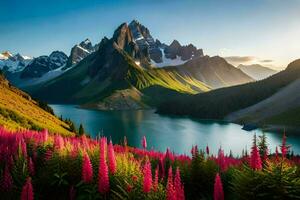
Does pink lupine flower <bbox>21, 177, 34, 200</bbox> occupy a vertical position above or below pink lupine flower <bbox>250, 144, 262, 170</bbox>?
below

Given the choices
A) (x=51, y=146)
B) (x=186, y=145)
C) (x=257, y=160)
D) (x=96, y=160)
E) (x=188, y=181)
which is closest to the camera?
(x=257, y=160)

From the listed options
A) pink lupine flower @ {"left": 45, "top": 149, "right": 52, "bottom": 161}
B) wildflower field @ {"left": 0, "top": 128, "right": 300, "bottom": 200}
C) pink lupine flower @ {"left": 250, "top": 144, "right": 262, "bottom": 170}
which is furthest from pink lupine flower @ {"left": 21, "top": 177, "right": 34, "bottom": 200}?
pink lupine flower @ {"left": 45, "top": 149, "right": 52, "bottom": 161}

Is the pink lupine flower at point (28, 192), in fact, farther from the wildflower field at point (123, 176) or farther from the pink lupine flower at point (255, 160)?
the pink lupine flower at point (255, 160)

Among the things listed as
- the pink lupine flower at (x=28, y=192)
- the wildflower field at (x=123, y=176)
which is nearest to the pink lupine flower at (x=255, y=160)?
the wildflower field at (x=123, y=176)

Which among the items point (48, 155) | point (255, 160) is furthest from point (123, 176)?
point (48, 155)

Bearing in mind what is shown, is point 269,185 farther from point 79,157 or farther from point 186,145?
point 186,145

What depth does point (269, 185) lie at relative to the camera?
29.9 ft

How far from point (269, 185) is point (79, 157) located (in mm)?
6826

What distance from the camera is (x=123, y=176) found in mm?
11281

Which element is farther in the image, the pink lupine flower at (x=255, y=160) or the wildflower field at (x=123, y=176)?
the pink lupine flower at (x=255, y=160)

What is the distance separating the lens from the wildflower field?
8.98m

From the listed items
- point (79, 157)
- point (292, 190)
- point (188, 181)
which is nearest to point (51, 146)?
point (79, 157)

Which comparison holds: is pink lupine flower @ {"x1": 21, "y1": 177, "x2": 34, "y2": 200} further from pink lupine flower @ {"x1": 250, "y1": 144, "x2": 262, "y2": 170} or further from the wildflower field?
pink lupine flower @ {"x1": 250, "y1": 144, "x2": 262, "y2": 170}

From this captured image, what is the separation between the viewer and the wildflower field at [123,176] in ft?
29.5
